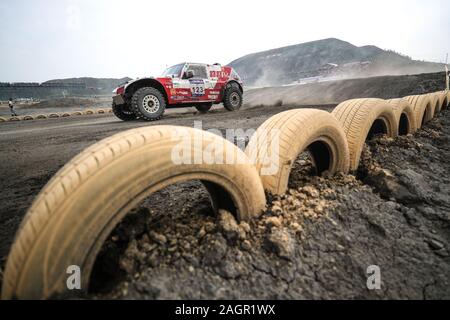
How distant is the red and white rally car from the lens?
6.95 m

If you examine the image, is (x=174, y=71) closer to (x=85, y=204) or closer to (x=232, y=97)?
(x=232, y=97)

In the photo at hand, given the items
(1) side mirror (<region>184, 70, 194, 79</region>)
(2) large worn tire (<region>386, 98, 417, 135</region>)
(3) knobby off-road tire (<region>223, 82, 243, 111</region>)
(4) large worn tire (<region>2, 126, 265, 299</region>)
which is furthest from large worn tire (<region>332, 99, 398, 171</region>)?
(3) knobby off-road tire (<region>223, 82, 243, 111</region>)

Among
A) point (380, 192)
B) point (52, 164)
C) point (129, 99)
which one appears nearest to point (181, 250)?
point (380, 192)

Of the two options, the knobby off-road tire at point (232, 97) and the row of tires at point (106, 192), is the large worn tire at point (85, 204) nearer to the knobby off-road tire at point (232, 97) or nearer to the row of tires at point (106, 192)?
the row of tires at point (106, 192)

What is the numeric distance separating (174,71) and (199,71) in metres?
0.95

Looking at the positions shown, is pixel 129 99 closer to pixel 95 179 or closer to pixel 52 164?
pixel 52 164

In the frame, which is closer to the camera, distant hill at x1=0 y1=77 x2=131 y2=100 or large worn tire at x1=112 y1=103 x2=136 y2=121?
large worn tire at x1=112 y1=103 x2=136 y2=121

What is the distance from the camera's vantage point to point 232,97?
10016 mm

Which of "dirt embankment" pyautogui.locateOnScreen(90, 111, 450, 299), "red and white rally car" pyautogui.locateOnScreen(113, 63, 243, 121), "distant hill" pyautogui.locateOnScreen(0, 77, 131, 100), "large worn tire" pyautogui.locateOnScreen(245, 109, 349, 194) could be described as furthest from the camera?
"distant hill" pyautogui.locateOnScreen(0, 77, 131, 100)

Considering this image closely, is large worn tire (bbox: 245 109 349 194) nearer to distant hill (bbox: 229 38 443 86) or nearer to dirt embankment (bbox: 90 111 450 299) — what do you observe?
dirt embankment (bbox: 90 111 450 299)

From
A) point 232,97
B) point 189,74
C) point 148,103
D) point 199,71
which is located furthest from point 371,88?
point 148,103

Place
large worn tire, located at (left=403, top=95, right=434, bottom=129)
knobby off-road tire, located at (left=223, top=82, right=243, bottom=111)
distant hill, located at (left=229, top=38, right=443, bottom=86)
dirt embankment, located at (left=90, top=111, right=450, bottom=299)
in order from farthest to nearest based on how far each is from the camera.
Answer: distant hill, located at (left=229, top=38, right=443, bottom=86), knobby off-road tire, located at (left=223, top=82, right=243, bottom=111), large worn tire, located at (left=403, top=95, right=434, bottom=129), dirt embankment, located at (left=90, top=111, right=450, bottom=299)

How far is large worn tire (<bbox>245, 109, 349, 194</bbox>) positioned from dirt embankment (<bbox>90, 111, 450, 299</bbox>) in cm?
16

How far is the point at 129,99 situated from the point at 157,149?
22.2ft
